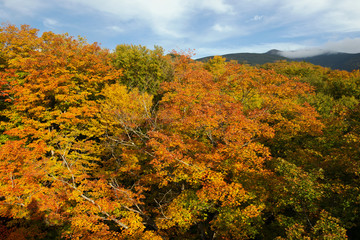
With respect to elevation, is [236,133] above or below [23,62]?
below

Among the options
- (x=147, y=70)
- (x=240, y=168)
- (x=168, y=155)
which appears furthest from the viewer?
(x=147, y=70)

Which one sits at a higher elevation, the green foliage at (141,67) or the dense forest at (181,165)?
the green foliage at (141,67)

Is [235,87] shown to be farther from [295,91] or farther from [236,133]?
[236,133]

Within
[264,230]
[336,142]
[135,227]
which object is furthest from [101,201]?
[336,142]

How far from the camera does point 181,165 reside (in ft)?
45.5

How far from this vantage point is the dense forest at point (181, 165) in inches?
444

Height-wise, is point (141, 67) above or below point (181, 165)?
above

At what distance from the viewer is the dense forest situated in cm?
1127

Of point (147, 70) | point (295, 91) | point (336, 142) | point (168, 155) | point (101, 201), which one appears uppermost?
point (147, 70)

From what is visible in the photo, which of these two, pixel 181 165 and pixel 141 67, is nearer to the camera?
pixel 181 165

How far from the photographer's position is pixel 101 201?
602 inches

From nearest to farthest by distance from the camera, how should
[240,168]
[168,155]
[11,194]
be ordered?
[168,155] → [240,168] → [11,194]

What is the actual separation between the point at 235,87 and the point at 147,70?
57.3 ft

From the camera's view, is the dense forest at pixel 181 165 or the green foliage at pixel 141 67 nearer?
the dense forest at pixel 181 165
